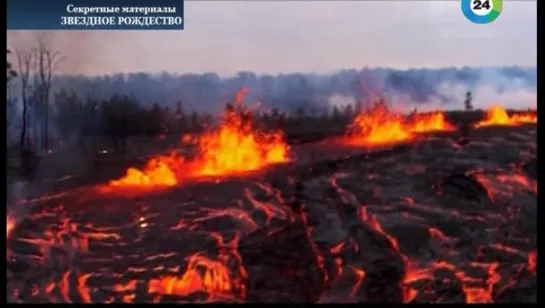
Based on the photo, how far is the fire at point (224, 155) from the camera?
2924mm

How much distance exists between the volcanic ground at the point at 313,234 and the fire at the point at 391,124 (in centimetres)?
5

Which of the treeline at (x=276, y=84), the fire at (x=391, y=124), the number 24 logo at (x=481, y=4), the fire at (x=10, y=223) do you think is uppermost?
the number 24 logo at (x=481, y=4)

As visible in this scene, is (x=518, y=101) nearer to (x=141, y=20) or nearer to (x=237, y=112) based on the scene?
(x=237, y=112)

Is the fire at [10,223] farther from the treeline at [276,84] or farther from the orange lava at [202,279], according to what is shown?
the orange lava at [202,279]

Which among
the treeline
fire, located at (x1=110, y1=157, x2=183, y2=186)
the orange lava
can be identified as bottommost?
the orange lava

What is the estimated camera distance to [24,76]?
2.92 m

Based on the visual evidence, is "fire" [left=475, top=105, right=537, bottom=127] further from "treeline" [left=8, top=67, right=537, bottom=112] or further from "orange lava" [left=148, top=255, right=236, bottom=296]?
"orange lava" [left=148, top=255, right=236, bottom=296]

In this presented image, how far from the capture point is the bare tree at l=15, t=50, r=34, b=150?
290 cm

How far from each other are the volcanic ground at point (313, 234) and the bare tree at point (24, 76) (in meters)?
0.27

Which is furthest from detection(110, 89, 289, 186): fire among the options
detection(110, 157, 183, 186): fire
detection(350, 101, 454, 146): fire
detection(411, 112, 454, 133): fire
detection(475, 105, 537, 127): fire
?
detection(475, 105, 537, 127): fire

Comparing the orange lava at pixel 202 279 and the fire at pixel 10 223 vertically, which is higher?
the fire at pixel 10 223

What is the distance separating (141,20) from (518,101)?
1.47 metres

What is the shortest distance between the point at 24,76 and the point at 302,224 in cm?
121

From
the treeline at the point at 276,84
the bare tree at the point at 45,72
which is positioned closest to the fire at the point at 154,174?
the treeline at the point at 276,84
